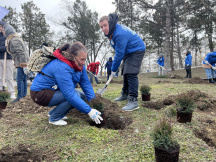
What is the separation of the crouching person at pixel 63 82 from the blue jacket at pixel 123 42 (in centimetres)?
105

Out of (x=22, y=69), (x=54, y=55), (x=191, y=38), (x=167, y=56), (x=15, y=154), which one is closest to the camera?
(x=15, y=154)

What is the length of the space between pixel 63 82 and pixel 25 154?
3.26 feet

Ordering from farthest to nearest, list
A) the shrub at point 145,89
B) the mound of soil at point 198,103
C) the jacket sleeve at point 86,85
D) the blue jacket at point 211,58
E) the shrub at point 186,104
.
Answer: the blue jacket at point 211,58 → the shrub at point 145,89 → the mound of soil at point 198,103 → the jacket sleeve at point 86,85 → the shrub at point 186,104

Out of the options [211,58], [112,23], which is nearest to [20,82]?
[112,23]

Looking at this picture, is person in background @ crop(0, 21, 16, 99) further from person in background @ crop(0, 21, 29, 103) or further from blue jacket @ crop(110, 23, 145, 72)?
blue jacket @ crop(110, 23, 145, 72)

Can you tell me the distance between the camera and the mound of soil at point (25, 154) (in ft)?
6.39

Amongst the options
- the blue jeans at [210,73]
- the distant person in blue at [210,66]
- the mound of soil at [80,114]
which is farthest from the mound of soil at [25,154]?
the blue jeans at [210,73]

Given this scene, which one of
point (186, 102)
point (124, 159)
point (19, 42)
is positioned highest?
point (19, 42)

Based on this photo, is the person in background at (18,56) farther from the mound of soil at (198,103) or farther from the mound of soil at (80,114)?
the mound of soil at (198,103)

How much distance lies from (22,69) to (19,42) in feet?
2.44

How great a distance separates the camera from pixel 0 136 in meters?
2.61

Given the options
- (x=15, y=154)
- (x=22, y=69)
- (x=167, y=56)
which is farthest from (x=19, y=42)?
(x=167, y=56)

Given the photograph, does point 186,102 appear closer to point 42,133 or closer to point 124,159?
point 124,159

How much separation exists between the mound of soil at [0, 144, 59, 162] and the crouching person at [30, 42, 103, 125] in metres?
0.70
